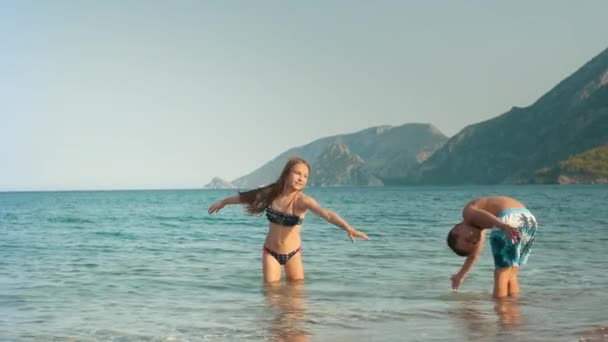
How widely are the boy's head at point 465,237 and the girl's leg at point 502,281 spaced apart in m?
0.83

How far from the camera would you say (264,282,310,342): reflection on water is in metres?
7.71

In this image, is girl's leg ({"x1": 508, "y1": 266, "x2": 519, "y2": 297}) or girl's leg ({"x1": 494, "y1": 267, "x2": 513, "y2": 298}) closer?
girl's leg ({"x1": 494, "y1": 267, "x2": 513, "y2": 298})

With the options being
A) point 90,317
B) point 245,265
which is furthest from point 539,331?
point 245,265

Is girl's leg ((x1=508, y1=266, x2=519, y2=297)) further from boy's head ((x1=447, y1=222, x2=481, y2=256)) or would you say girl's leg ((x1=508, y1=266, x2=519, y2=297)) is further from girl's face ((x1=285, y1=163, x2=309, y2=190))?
girl's face ((x1=285, y1=163, x2=309, y2=190))

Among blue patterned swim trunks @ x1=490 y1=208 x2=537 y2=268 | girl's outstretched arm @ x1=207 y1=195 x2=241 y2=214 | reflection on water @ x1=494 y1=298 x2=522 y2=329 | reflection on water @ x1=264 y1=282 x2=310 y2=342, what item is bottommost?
reflection on water @ x1=494 y1=298 x2=522 y2=329

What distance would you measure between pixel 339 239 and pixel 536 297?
1341 centimetres

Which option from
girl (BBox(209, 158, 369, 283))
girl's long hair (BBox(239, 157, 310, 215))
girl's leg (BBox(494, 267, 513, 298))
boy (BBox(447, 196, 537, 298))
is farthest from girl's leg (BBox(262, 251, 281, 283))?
girl's leg (BBox(494, 267, 513, 298))

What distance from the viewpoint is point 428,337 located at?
7.50 meters

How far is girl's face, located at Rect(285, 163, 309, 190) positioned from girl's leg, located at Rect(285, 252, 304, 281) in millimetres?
1348

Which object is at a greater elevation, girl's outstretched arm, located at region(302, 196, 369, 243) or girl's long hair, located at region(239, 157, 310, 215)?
girl's long hair, located at region(239, 157, 310, 215)

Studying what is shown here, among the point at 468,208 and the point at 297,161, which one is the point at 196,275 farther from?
the point at 468,208

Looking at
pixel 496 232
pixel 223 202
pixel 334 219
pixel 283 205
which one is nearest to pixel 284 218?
pixel 283 205

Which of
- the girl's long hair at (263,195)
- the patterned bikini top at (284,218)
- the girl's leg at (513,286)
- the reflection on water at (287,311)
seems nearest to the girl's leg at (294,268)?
the reflection on water at (287,311)

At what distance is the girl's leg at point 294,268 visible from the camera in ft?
36.2
